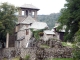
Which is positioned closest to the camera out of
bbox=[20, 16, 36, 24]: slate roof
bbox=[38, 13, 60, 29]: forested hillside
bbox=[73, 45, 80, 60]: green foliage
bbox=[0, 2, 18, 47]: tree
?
bbox=[73, 45, 80, 60]: green foliage

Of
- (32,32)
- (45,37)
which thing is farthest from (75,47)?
(32,32)

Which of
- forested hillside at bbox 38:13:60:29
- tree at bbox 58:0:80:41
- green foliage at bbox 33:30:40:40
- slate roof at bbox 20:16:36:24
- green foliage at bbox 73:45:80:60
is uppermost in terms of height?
tree at bbox 58:0:80:41

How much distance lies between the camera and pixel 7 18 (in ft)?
194

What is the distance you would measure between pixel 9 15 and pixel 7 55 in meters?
9.65

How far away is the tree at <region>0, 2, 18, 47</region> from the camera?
5850cm

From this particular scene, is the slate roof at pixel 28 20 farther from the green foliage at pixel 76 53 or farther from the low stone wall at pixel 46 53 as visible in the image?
the green foliage at pixel 76 53

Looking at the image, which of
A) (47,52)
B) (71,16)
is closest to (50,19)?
(71,16)

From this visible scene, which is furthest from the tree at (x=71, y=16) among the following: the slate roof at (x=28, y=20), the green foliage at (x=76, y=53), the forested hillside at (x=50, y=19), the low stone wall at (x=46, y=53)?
the forested hillside at (x=50, y=19)

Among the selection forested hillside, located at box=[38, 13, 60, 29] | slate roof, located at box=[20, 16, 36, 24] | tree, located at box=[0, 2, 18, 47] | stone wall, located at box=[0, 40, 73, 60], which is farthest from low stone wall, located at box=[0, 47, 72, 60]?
forested hillside, located at box=[38, 13, 60, 29]

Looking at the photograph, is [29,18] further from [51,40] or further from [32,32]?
[51,40]

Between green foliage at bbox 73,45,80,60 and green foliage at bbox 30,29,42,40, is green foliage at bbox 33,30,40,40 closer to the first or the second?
green foliage at bbox 30,29,42,40

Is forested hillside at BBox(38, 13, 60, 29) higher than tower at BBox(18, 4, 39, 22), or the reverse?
tower at BBox(18, 4, 39, 22)

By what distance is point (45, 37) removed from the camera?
178ft

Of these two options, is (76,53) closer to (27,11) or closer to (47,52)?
(47,52)
